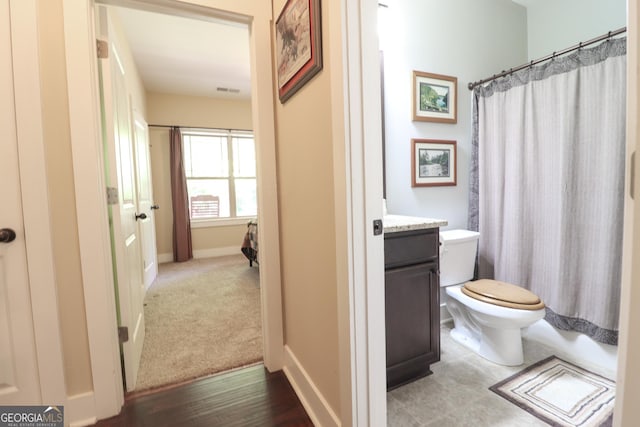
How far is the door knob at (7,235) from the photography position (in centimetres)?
118

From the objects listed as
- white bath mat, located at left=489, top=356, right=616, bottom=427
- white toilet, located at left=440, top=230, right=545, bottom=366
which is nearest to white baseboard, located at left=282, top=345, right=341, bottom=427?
white bath mat, located at left=489, top=356, right=616, bottom=427

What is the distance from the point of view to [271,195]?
165cm

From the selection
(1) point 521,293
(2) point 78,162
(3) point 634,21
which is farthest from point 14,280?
(1) point 521,293

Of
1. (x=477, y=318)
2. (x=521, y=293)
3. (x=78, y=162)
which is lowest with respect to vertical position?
(x=477, y=318)

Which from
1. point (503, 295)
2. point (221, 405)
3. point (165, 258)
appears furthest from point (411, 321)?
point (165, 258)

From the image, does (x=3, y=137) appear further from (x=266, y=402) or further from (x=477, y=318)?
(x=477, y=318)

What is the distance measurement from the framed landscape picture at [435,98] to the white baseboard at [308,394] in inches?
72.4

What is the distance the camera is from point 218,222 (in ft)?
16.0

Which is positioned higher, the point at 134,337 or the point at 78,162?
the point at 78,162

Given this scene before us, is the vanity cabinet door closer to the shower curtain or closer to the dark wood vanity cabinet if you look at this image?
the dark wood vanity cabinet

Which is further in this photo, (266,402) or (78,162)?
(266,402)

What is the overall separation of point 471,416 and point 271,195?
1.49 m

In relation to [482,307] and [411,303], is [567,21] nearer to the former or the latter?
[482,307]

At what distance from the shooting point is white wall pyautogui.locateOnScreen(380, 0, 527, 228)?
2.11 m
